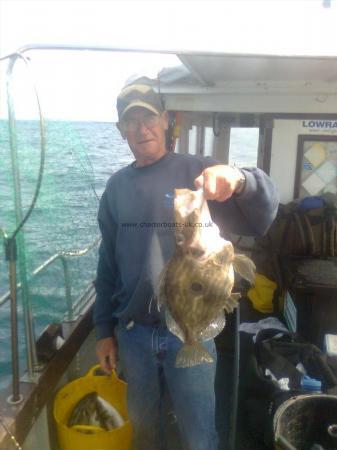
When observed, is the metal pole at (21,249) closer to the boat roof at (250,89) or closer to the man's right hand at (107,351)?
the man's right hand at (107,351)

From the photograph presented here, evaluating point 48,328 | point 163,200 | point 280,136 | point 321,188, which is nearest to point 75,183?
point 48,328

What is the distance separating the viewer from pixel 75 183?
411cm

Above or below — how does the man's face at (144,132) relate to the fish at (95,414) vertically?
above

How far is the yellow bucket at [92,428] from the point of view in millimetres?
3041

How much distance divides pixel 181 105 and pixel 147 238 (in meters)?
3.71

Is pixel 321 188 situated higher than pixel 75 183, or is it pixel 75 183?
pixel 75 183

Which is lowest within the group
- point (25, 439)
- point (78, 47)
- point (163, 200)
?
point (25, 439)

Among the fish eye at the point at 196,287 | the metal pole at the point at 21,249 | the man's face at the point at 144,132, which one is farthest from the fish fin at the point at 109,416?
the man's face at the point at 144,132

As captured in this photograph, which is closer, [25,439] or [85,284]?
[25,439]

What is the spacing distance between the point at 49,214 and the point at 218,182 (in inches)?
77.6

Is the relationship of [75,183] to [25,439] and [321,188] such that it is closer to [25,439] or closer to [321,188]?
[25,439]

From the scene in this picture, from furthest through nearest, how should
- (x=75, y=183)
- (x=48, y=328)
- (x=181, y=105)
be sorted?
(x=181, y=105), (x=75, y=183), (x=48, y=328)

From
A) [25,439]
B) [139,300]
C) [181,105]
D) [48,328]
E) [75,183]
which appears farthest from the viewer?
[181,105]

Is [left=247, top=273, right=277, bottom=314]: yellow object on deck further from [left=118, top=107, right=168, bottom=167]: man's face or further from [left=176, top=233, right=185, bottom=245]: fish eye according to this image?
[left=176, top=233, right=185, bottom=245]: fish eye
